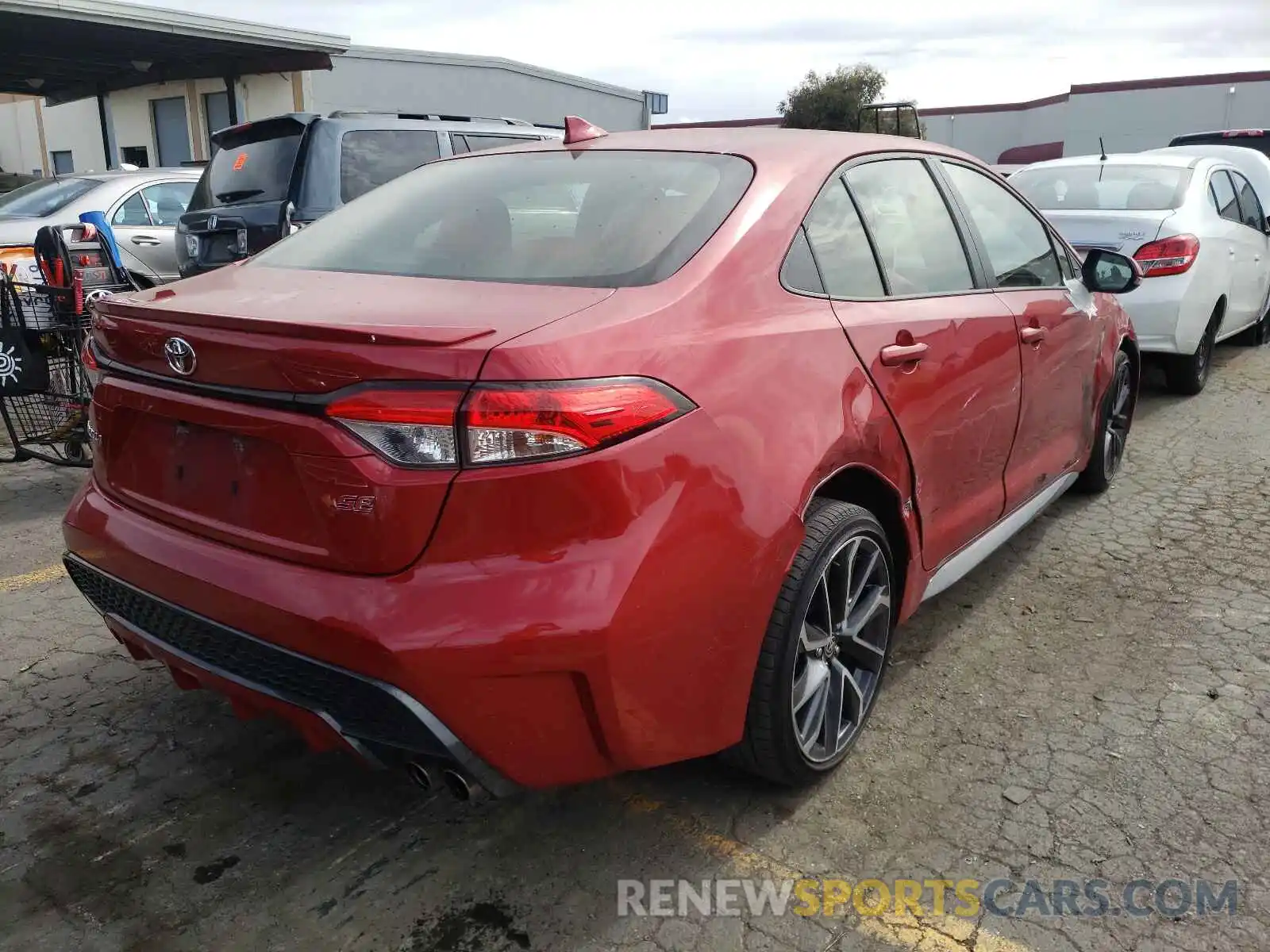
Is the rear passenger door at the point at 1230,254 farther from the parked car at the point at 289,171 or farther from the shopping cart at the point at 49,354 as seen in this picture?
the shopping cart at the point at 49,354

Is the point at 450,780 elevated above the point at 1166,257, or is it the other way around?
the point at 1166,257

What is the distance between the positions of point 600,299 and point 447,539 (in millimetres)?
608

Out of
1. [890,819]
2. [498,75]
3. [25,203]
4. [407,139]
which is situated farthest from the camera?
[498,75]

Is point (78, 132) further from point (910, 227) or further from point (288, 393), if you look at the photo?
point (288, 393)

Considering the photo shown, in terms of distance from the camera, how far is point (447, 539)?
6.34 ft

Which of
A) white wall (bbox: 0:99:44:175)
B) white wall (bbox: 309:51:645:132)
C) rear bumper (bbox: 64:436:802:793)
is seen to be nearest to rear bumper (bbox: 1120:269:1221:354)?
rear bumper (bbox: 64:436:802:793)

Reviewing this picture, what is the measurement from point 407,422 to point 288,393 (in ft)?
0.91

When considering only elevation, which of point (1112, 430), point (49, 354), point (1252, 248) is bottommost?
point (1112, 430)

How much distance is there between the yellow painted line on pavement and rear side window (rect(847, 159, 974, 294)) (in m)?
3.27

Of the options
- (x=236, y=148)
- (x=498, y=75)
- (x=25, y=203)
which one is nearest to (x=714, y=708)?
(x=236, y=148)


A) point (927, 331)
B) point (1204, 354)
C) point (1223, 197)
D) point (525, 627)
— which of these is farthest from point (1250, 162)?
point (525, 627)

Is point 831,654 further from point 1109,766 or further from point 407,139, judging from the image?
point 407,139

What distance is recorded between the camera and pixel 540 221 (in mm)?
2674

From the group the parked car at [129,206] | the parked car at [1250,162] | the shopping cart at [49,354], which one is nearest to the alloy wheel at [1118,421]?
the shopping cart at [49,354]
